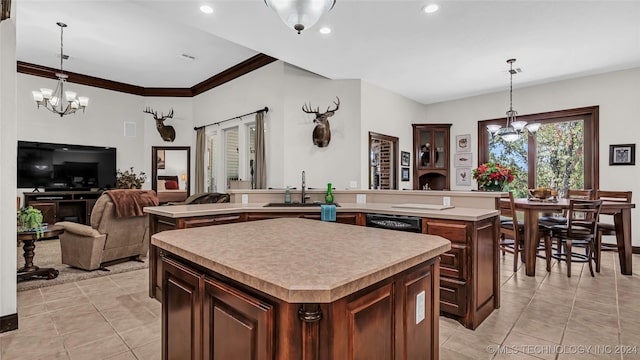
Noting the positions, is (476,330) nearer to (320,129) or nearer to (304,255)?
(304,255)

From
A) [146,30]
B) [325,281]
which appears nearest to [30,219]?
[146,30]

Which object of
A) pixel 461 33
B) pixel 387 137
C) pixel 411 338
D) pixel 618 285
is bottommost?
pixel 618 285

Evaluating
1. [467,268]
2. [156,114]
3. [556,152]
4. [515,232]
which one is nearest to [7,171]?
[467,268]

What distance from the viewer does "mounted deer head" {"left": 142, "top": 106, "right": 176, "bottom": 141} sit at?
287 inches

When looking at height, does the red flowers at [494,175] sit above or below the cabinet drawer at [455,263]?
above

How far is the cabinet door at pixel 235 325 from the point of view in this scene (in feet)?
3.11

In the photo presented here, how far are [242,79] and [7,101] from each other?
4.05 metres

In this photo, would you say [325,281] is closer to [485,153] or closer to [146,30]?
[146,30]

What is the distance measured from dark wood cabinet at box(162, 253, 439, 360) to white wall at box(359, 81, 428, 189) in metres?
4.02

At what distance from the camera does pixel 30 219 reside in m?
3.41

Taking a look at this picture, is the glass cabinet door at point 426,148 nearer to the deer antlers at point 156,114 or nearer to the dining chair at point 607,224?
the dining chair at point 607,224

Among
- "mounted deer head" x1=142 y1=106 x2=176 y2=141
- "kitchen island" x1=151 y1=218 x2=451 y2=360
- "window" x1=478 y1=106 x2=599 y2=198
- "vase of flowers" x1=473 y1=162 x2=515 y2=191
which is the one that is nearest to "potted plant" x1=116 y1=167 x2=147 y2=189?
"mounted deer head" x1=142 y1=106 x2=176 y2=141

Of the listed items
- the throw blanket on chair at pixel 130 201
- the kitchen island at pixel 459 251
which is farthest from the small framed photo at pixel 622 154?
the throw blanket on chair at pixel 130 201

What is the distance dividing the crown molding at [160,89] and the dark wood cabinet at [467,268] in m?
4.21
